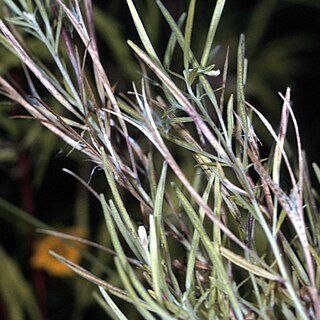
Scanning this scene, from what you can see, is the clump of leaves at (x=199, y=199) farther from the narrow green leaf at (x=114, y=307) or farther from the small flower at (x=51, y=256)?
the small flower at (x=51, y=256)

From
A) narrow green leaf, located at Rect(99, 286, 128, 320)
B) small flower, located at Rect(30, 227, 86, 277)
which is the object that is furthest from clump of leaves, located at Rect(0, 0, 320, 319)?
small flower, located at Rect(30, 227, 86, 277)

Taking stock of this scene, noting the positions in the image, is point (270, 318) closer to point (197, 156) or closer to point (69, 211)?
point (197, 156)

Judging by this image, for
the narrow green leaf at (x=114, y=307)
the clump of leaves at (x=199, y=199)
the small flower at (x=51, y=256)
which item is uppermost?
the clump of leaves at (x=199, y=199)

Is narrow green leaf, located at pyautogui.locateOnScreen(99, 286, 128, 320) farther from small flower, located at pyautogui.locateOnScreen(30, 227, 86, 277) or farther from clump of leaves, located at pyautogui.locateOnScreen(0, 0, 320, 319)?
small flower, located at pyautogui.locateOnScreen(30, 227, 86, 277)

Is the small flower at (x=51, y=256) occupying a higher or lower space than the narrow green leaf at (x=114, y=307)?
lower

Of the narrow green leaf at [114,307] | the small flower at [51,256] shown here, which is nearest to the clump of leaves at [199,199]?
the narrow green leaf at [114,307]

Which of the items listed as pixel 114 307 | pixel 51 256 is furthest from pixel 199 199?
pixel 51 256

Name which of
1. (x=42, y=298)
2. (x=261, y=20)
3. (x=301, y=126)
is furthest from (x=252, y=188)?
(x=301, y=126)

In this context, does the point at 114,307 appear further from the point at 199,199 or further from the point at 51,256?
the point at 51,256
